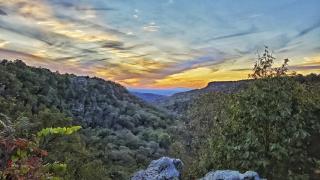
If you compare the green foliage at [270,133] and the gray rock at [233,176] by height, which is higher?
the green foliage at [270,133]

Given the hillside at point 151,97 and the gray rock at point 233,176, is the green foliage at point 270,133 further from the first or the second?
the hillside at point 151,97

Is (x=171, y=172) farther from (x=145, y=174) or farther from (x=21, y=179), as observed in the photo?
(x=21, y=179)

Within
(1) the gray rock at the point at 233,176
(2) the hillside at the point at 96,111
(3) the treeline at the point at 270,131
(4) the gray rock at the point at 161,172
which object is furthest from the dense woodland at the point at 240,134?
(2) the hillside at the point at 96,111

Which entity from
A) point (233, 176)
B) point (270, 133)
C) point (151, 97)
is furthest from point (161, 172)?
point (151, 97)

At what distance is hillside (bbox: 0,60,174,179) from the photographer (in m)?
50.8

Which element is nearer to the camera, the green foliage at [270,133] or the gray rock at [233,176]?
the gray rock at [233,176]

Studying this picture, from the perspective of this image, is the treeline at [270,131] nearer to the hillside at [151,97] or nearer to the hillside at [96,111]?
the hillside at [96,111]

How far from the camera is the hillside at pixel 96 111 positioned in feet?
167

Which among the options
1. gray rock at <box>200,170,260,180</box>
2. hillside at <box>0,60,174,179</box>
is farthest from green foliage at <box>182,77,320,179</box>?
hillside at <box>0,60,174,179</box>

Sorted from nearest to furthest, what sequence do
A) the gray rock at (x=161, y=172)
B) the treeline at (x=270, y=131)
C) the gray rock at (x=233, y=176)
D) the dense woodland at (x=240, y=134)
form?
the dense woodland at (x=240, y=134)
the gray rock at (x=233, y=176)
the treeline at (x=270, y=131)
the gray rock at (x=161, y=172)

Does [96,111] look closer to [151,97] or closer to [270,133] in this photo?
[151,97]

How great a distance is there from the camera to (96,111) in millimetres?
78875

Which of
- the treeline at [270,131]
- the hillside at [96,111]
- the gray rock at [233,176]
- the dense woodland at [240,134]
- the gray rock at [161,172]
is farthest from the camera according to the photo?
the hillside at [96,111]

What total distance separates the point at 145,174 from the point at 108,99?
77.2 meters
